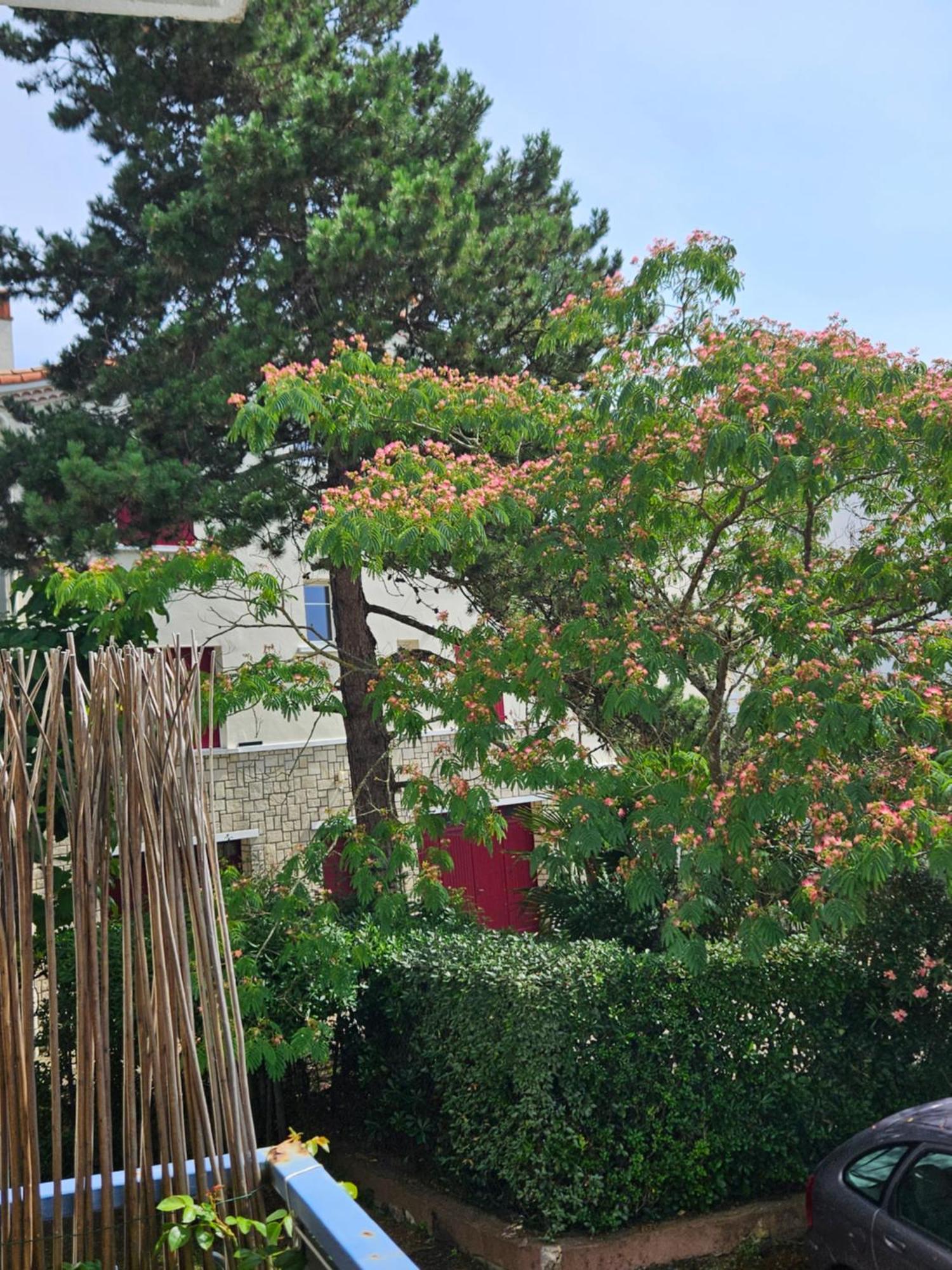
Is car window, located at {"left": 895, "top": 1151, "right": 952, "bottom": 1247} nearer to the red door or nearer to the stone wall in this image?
the stone wall

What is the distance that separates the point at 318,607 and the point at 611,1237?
13.8m

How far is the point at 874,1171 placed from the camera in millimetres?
6176

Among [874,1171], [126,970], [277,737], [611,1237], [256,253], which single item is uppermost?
[256,253]

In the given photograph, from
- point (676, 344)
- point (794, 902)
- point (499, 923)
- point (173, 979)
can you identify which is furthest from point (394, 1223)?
point (499, 923)

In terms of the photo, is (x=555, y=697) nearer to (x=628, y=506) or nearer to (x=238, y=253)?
(x=628, y=506)

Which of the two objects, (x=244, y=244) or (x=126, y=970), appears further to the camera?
(x=244, y=244)

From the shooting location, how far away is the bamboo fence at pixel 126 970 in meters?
3.69

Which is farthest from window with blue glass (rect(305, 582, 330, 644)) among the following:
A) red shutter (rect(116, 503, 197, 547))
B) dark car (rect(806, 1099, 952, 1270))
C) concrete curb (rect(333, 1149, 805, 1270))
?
dark car (rect(806, 1099, 952, 1270))

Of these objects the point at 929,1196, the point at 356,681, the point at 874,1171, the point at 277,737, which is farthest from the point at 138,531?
the point at 929,1196

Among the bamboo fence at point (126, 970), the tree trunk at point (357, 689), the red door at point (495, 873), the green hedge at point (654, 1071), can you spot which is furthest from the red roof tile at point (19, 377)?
the bamboo fence at point (126, 970)

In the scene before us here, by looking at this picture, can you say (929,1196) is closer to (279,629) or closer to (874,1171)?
(874,1171)

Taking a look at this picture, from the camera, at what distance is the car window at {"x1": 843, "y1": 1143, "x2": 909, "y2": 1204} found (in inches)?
239

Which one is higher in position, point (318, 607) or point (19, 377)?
point (19, 377)

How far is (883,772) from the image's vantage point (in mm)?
7371
